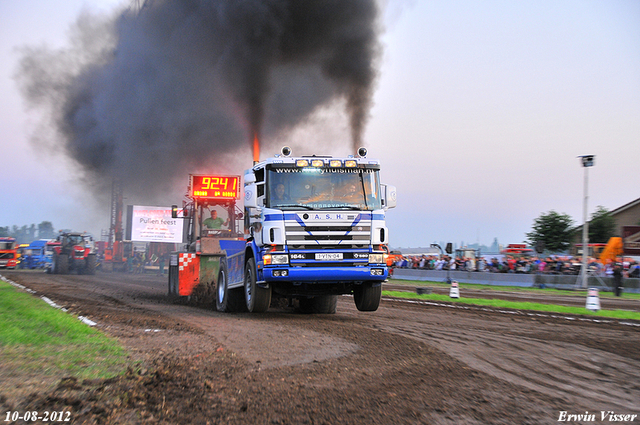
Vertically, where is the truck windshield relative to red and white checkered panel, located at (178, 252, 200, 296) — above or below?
above

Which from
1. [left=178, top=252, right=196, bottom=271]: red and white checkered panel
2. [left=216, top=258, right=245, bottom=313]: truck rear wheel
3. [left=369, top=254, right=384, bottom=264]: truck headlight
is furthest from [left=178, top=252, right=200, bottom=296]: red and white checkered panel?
[left=369, top=254, right=384, bottom=264]: truck headlight

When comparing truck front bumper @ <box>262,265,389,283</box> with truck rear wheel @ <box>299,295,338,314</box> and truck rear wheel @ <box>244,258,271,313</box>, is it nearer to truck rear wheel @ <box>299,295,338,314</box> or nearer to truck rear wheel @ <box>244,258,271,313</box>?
truck rear wheel @ <box>244,258,271,313</box>

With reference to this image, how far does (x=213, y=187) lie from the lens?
17734 millimetres

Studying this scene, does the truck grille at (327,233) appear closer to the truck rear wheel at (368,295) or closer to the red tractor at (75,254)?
the truck rear wheel at (368,295)

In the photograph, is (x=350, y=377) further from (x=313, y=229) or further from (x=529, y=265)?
(x=529, y=265)

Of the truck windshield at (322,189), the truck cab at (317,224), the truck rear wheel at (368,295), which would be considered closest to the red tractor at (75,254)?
the truck cab at (317,224)

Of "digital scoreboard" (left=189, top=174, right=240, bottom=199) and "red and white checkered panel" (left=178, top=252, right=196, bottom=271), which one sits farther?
"digital scoreboard" (left=189, top=174, right=240, bottom=199)

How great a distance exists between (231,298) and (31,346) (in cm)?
594

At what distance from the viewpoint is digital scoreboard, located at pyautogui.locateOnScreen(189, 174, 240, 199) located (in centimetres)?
1756

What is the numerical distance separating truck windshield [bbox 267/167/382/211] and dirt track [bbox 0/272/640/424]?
226 cm

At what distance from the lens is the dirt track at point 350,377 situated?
178 inches

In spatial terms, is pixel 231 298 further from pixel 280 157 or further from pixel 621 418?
pixel 621 418

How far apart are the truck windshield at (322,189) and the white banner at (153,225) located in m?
42.9

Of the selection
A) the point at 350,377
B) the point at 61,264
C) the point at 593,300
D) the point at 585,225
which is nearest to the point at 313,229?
the point at 350,377
